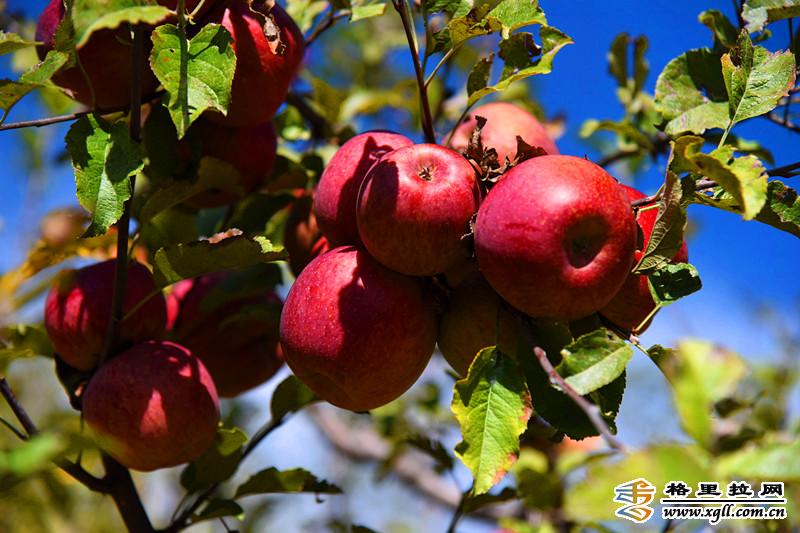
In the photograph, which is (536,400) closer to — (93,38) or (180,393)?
(180,393)

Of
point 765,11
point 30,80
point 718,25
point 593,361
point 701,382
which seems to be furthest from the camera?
point 718,25

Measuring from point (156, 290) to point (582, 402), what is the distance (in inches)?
29.9

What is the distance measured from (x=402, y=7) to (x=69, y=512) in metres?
0.95

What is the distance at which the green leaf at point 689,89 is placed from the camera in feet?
4.17

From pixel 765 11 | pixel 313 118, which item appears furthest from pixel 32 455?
pixel 313 118

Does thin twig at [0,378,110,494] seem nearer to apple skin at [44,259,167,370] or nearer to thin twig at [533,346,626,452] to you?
apple skin at [44,259,167,370]

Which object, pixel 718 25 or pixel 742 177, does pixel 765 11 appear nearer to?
pixel 718 25

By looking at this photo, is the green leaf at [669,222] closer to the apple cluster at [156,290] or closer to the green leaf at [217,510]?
the apple cluster at [156,290]

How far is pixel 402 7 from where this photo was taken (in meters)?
1.13

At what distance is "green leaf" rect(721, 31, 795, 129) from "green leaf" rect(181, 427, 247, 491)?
1.02 meters

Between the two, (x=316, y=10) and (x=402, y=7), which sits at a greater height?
(x=402, y=7)

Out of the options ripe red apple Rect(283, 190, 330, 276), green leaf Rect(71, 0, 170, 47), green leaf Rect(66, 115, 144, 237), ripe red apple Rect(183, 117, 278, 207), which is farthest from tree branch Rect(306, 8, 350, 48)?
green leaf Rect(71, 0, 170, 47)

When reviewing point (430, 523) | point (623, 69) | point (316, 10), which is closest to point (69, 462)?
point (316, 10)

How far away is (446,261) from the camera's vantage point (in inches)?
41.9
